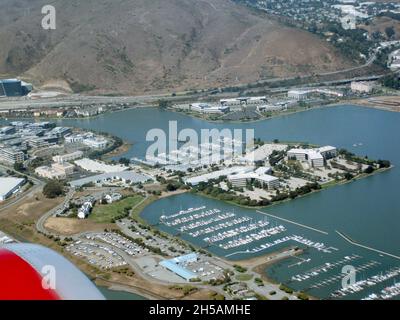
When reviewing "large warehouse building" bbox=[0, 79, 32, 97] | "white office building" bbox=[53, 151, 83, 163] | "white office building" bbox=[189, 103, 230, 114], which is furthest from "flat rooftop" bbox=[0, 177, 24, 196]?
"large warehouse building" bbox=[0, 79, 32, 97]

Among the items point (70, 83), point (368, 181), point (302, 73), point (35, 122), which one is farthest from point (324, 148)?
point (70, 83)

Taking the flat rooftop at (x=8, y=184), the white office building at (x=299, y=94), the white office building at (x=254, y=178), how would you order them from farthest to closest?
the white office building at (x=299, y=94) → the flat rooftop at (x=8, y=184) → the white office building at (x=254, y=178)

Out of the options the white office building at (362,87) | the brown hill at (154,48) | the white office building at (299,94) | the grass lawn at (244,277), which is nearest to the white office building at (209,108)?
the white office building at (299,94)

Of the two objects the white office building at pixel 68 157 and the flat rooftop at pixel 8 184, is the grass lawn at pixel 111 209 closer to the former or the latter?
the flat rooftop at pixel 8 184

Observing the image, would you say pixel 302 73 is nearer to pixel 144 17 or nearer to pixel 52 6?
pixel 144 17

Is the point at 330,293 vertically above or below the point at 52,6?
below
